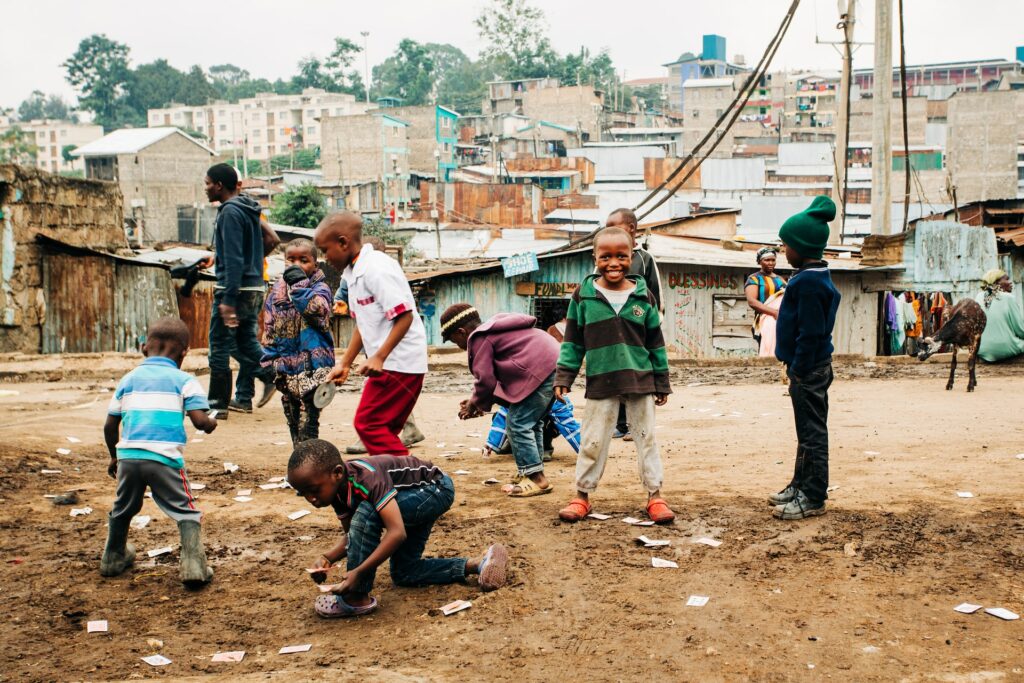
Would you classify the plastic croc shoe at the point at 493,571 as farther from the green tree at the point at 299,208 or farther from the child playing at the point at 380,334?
the green tree at the point at 299,208

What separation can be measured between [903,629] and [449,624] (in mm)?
1964

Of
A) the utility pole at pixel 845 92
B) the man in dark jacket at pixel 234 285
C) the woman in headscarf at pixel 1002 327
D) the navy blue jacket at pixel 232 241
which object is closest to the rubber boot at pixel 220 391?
the man in dark jacket at pixel 234 285

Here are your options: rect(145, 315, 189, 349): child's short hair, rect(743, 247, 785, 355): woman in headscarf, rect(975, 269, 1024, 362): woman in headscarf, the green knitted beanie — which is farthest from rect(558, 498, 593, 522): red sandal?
rect(975, 269, 1024, 362): woman in headscarf

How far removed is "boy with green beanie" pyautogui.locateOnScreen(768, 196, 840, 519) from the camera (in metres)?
5.32

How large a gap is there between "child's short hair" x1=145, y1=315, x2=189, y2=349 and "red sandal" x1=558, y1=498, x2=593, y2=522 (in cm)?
227

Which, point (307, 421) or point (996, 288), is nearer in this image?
point (307, 421)

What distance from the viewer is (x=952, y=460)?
7004 millimetres

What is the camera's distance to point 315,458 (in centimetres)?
430

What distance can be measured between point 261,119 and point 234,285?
8952 centimetres

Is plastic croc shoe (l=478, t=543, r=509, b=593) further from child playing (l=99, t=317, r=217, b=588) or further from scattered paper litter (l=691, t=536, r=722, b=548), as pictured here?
child playing (l=99, t=317, r=217, b=588)

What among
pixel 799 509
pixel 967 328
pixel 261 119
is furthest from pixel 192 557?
pixel 261 119

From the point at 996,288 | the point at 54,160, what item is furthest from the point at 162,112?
the point at 996,288

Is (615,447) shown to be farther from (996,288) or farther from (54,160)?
(54,160)

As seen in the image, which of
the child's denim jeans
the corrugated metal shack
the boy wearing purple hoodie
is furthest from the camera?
the corrugated metal shack
